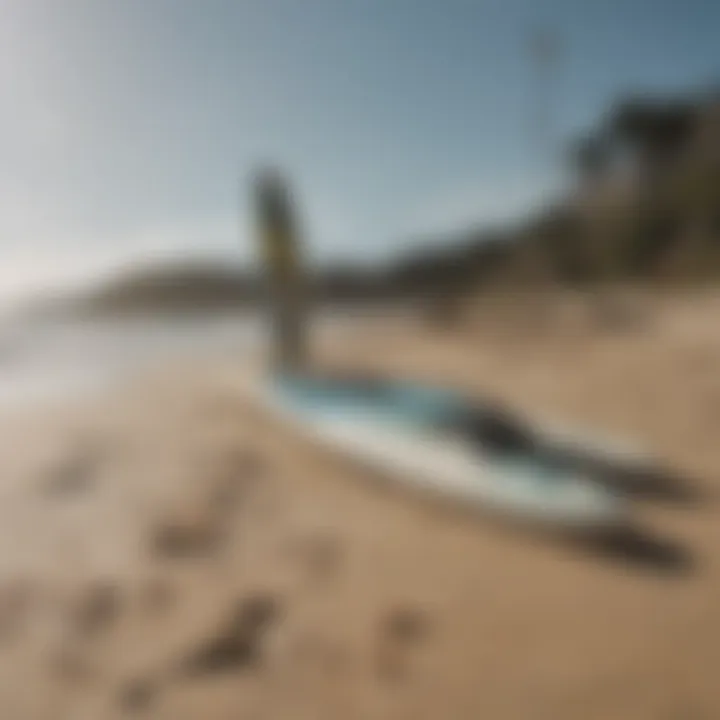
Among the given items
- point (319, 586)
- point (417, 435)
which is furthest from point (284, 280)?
point (319, 586)

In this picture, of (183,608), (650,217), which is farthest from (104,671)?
(650,217)

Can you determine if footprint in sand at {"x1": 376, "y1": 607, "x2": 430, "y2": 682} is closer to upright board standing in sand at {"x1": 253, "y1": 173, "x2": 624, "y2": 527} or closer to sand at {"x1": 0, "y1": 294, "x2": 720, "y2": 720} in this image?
sand at {"x1": 0, "y1": 294, "x2": 720, "y2": 720}

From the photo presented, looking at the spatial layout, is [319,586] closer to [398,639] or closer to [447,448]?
[398,639]

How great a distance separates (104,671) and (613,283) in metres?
8.33

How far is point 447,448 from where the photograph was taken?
279cm

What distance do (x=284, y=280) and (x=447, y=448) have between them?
1.84 m

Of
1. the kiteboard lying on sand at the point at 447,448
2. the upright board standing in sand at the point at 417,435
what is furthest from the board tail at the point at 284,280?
the kiteboard lying on sand at the point at 447,448

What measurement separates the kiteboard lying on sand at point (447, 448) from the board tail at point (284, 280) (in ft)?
2.24

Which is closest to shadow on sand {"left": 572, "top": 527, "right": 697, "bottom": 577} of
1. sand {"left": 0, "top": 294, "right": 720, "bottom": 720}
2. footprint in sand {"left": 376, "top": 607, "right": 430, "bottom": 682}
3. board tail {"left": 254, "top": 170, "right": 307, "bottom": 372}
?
sand {"left": 0, "top": 294, "right": 720, "bottom": 720}

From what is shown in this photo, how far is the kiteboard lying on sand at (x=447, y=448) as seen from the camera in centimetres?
235

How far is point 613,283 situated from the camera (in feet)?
30.3

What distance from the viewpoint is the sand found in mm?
1766

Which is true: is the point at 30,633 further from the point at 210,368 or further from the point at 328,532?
the point at 210,368

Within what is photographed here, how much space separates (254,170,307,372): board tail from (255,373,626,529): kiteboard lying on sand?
683 millimetres
